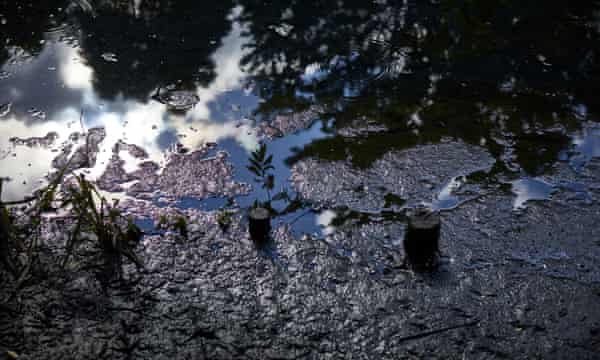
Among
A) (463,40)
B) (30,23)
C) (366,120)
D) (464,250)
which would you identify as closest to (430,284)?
(464,250)

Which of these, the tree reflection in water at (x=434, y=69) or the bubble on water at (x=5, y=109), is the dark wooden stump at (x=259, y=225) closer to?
the tree reflection in water at (x=434, y=69)

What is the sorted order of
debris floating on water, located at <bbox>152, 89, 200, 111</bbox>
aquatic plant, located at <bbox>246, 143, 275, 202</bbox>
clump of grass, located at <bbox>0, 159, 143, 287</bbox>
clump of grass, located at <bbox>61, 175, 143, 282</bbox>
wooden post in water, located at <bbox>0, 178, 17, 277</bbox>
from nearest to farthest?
wooden post in water, located at <bbox>0, 178, 17, 277</bbox>, clump of grass, located at <bbox>0, 159, 143, 287</bbox>, clump of grass, located at <bbox>61, 175, 143, 282</bbox>, aquatic plant, located at <bbox>246, 143, 275, 202</bbox>, debris floating on water, located at <bbox>152, 89, 200, 111</bbox>

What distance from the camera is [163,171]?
4.42 meters

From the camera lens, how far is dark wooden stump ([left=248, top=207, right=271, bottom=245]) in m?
3.72

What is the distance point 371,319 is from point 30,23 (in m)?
5.07

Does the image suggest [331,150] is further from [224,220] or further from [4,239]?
[4,239]

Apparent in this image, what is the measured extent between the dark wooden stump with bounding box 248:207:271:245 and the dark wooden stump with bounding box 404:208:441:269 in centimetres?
86

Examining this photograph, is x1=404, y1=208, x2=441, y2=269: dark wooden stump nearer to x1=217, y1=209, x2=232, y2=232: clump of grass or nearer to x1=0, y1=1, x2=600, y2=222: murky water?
x1=0, y1=1, x2=600, y2=222: murky water

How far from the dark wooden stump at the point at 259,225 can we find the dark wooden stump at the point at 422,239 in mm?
856

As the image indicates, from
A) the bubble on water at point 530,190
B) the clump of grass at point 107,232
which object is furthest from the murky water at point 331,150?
the clump of grass at point 107,232

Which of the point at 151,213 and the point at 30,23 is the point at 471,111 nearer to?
Answer: the point at 151,213

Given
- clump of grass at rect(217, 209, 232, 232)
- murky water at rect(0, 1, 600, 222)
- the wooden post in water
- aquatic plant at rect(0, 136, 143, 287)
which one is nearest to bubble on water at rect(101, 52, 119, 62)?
murky water at rect(0, 1, 600, 222)

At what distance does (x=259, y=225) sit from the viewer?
375 cm

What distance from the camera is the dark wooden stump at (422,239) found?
11.6 ft
